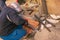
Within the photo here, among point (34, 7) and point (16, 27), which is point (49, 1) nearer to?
point (34, 7)

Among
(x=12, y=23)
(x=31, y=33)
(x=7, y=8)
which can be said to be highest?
(x=7, y=8)

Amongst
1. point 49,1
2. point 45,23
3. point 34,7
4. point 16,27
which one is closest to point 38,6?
point 34,7

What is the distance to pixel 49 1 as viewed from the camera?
4789 mm

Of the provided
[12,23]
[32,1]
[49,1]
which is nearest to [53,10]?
[49,1]

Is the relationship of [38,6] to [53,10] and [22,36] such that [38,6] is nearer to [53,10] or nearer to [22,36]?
[53,10]

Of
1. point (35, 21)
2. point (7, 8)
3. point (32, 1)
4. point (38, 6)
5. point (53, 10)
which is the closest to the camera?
point (7, 8)

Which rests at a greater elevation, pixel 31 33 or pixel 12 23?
pixel 12 23

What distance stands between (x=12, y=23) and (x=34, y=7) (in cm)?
138

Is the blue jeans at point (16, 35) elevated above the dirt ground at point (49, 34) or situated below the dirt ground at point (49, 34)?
above

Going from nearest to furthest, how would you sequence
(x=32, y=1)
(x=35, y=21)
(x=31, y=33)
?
(x=31, y=33)
(x=35, y=21)
(x=32, y=1)

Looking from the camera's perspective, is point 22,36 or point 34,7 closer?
point 22,36

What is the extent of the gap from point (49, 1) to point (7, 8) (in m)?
1.32

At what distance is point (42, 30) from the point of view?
13.8ft

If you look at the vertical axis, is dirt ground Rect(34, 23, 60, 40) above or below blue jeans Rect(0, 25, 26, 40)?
below
